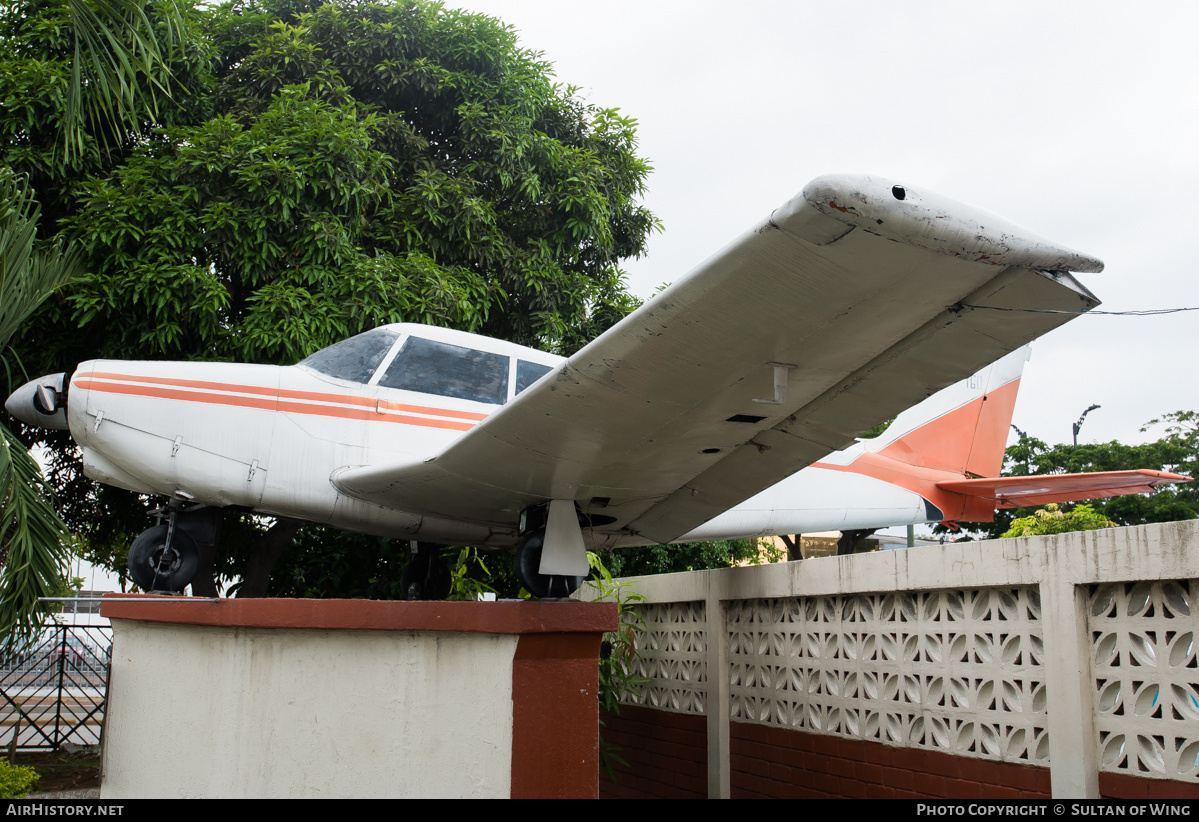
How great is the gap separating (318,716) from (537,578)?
6.37 feet

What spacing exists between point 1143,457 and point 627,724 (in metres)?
29.6

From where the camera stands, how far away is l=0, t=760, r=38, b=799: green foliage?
4.50 metres

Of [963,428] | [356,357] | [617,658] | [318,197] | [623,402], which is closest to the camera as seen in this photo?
[623,402]

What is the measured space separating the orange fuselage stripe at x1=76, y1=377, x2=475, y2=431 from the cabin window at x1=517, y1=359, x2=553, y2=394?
606mm

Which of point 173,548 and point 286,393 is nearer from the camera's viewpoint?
Result: point 173,548

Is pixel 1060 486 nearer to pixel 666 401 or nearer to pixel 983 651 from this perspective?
pixel 983 651

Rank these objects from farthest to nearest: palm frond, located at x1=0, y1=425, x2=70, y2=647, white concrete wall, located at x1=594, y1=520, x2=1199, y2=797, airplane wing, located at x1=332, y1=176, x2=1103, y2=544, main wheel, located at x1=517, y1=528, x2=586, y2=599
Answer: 1. palm frond, located at x1=0, y1=425, x2=70, y2=647
2. main wheel, located at x1=517, y1=528, x2=586, y2=599
3. white concrete wall, located at x1=594, y1=520, x2=1199, y2=797
4. airplane wing, located at x1=332, y1=176, x2=1103, y2=544

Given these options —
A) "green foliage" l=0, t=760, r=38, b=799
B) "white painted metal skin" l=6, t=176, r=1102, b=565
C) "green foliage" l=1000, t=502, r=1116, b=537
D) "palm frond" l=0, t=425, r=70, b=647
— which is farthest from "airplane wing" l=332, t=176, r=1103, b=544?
"green foliage" l=1000, t=502, r=1116, b=537

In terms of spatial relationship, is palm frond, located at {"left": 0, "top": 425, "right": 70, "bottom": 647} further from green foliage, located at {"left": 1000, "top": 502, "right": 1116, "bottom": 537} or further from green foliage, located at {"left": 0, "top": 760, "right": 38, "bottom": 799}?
green foliage, located at {"left": 1000, "top": 502, "right": 1116, "bottom": 537}

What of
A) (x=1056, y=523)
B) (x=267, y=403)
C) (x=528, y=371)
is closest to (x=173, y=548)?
(x=267, y=403)

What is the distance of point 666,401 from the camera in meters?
3.93
